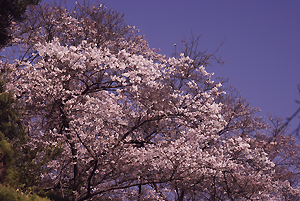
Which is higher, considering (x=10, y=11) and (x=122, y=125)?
(x=10, y=11)

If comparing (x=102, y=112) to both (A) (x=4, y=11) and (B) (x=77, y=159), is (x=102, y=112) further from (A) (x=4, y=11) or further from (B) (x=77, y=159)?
(A) (x=4, y=11)

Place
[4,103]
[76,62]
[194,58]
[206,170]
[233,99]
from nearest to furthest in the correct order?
[4,103]
[76,62]
[206,170]
[194,58]
[233,99]

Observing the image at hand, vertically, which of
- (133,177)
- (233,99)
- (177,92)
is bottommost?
(133,177)

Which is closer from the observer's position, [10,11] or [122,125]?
[122,125]

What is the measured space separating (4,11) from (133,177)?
37.3ft

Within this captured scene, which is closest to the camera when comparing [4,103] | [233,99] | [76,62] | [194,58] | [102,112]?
[4,103]

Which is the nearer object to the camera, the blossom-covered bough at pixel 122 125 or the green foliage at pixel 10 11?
the blossom-covered bough at pixel 122 125

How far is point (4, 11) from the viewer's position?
51.1ft

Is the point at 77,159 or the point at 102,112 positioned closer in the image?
the point at 77,159

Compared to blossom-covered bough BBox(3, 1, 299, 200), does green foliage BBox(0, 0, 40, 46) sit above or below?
above

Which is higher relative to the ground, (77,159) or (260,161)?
(260,161)

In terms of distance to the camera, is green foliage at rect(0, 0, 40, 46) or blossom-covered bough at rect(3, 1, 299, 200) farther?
green foliage at rect(0, 0, 40, 46)

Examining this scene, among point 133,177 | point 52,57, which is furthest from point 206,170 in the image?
point 52,57

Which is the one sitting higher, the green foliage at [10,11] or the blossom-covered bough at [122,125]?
the green foliage at [10,11]
